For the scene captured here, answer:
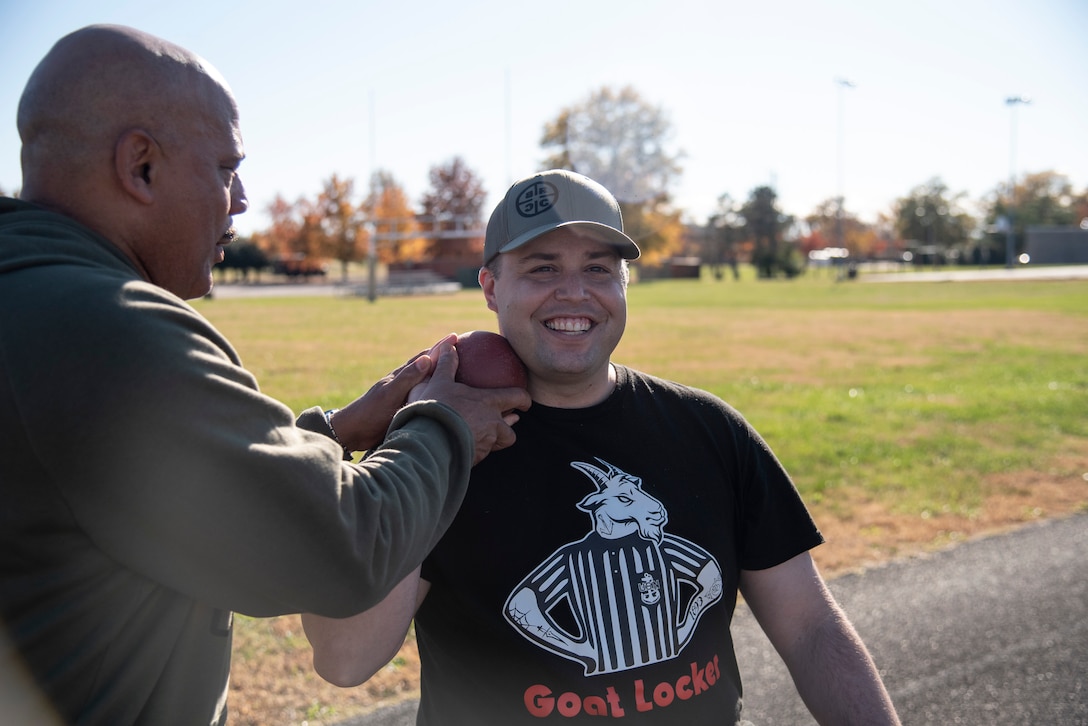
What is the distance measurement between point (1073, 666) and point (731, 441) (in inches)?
116

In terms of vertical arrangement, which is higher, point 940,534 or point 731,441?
point 731,441

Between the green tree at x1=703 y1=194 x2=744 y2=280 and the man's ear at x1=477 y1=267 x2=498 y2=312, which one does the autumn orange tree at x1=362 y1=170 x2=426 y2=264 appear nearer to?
the green tree at x1=703 y1=194 x2=744 y2=280

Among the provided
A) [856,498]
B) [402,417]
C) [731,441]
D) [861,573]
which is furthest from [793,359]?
[402,417]

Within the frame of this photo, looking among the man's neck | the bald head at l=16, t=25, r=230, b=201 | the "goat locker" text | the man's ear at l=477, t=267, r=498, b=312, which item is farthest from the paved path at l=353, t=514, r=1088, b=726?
the bald head at l=16, t=25, r=230, b=201

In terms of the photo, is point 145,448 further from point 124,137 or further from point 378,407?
point 378,407

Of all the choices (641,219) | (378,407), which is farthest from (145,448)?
(641,219)

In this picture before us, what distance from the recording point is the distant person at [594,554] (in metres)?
2.32

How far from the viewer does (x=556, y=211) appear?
265 cm

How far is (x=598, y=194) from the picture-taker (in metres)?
2.71

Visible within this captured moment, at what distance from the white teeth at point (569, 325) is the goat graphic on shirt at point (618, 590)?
494mm

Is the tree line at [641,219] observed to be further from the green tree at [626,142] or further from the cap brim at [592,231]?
the cap brim at [592,231]

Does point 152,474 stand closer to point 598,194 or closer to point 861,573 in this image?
point 598,194

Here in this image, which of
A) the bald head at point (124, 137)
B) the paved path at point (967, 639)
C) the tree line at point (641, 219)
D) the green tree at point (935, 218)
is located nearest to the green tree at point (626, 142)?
the tree line at point (641, 219)

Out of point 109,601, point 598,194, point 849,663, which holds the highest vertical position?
point 598,194
